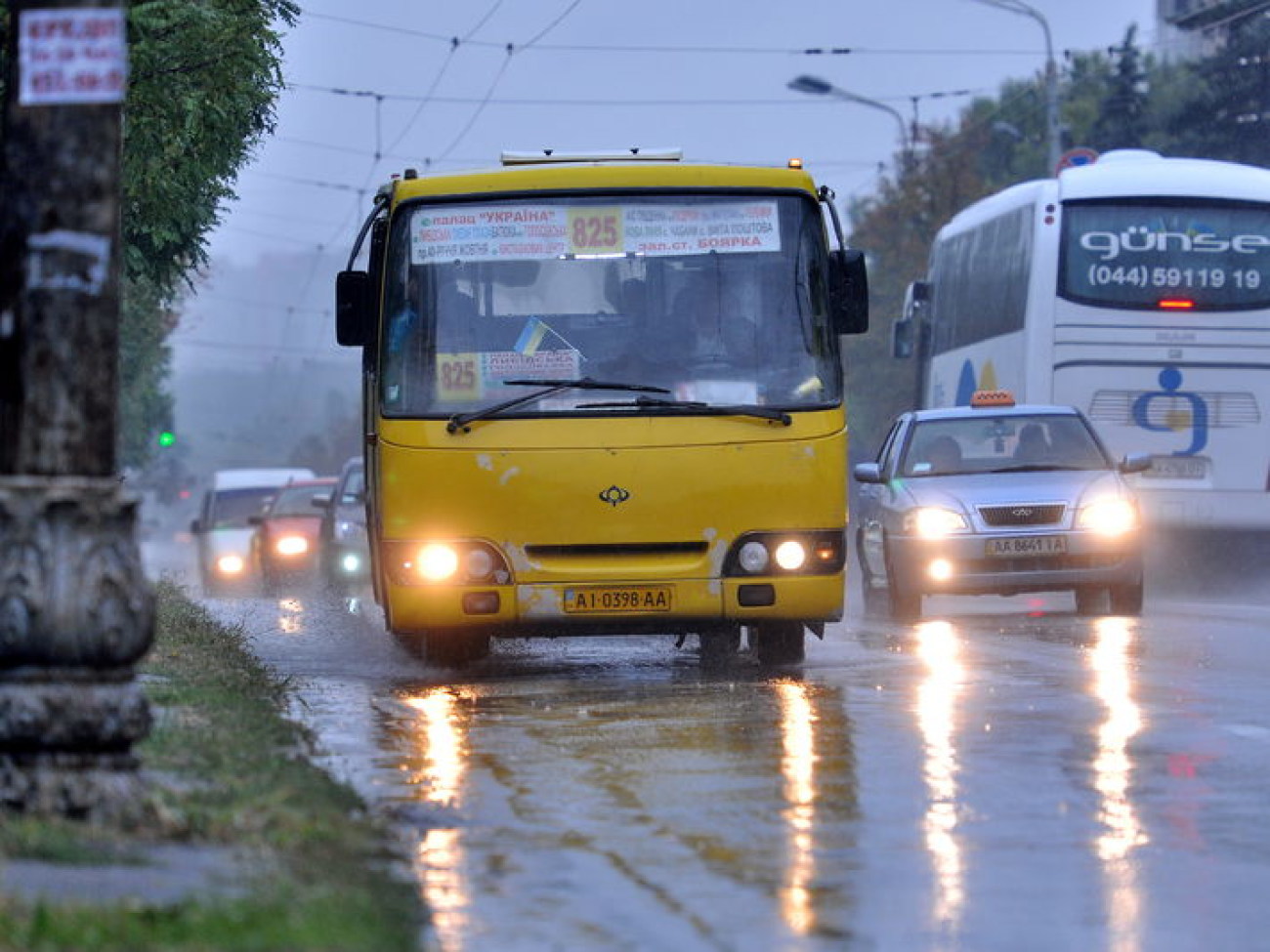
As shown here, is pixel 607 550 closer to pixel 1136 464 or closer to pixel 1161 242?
pixel 1136 464

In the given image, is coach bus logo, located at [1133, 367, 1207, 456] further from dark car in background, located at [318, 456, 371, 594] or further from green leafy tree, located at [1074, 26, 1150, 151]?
green leafy tree, located at [1074, 26, 1150, 151]

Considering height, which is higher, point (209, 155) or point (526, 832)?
point (209, 155)

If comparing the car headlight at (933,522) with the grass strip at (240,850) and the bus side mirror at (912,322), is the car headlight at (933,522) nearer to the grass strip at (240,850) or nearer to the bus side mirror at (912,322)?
the grass strip at (240,850)

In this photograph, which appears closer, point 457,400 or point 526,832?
point 526,832

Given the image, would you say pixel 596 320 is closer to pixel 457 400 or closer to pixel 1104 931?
pixel 457 400

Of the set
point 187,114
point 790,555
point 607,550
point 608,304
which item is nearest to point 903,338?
point 187,114

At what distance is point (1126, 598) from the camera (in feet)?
67.9

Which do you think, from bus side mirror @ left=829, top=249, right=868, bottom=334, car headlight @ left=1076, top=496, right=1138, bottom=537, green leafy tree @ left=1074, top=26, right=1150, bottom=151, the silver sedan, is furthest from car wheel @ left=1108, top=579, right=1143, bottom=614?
green leafy tree @ left=1074, top=26, right=1150, bottom=151

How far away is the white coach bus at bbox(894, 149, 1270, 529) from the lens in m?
27.6

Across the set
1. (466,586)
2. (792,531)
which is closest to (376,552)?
(466,586)

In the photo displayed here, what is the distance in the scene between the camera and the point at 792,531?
14297 millimetres

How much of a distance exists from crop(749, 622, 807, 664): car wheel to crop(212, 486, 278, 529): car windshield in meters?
37.9

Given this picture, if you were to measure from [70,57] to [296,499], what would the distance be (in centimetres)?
3154

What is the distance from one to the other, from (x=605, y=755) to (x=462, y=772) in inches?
28.7
